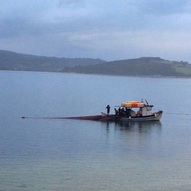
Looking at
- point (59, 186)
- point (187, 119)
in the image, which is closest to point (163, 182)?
point (59, 186)

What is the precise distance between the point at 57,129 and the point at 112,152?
16.2 metres

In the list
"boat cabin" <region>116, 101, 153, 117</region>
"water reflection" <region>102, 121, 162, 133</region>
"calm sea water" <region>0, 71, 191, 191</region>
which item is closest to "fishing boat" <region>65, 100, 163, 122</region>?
"boat cabin" <region>116, 101, 153, 117</region>

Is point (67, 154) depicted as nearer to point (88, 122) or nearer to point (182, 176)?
point (182, 176)

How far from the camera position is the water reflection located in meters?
58.6

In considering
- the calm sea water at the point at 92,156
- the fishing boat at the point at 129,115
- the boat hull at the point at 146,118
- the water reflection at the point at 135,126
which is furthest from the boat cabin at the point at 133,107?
the calm sea water at the point at 92,156

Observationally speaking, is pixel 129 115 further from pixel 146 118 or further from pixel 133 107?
pixel 146 118

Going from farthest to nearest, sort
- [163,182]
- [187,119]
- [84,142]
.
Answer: [187,119]
[84,142]
[163,182]

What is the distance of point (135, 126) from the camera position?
61.6 meters

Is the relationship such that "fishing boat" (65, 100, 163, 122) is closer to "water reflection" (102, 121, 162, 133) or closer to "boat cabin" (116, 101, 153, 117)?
"boat cabin" (116, 101, 153, 117)

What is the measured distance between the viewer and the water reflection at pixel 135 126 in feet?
192

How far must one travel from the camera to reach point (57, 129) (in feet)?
184

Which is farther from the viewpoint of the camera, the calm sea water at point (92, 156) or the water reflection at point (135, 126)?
the water reflection at point (135, 126)

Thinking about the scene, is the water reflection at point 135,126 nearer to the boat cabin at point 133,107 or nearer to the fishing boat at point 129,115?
the fishing boat at point 129,115

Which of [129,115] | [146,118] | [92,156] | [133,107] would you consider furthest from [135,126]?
[92,156]
